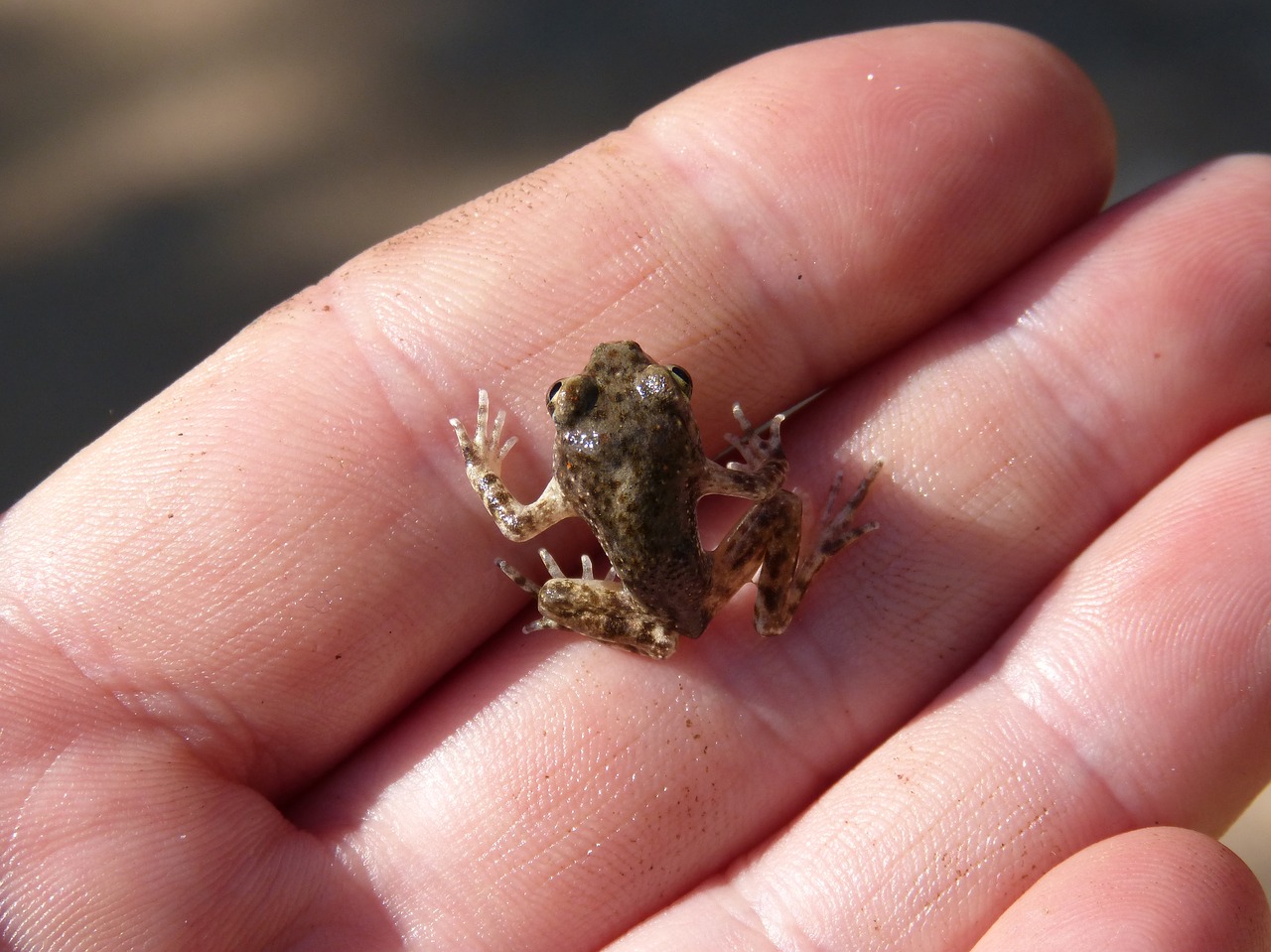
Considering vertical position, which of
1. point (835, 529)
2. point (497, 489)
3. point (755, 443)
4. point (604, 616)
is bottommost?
point (835, 529)

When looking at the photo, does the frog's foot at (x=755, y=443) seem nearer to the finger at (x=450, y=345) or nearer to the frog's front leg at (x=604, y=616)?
the finger at (x=450, y=345)

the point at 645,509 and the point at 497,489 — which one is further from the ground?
the point at 497,489

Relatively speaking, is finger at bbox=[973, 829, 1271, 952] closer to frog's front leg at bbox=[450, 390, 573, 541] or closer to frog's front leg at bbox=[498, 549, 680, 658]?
frog's front leg at bbox=[498, 549, 680, 658]

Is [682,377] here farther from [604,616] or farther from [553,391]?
[604,616]

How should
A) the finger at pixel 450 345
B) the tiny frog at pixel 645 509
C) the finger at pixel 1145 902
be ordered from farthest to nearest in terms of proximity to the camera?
the tiny frog at pixel 645 509 → the finger at pixel 450 345 → the finger at pixel 1145 902

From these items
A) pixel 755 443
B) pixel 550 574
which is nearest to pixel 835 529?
pixel 755 443

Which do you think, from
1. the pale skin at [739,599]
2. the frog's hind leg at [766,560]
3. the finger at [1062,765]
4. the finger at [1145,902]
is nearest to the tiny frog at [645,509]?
the frog's hind leg at [766,560]

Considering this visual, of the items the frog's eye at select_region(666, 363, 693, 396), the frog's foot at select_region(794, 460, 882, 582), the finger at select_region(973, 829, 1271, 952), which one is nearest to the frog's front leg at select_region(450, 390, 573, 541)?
the frog's eye at select_region(666, 363, 693, 396)
